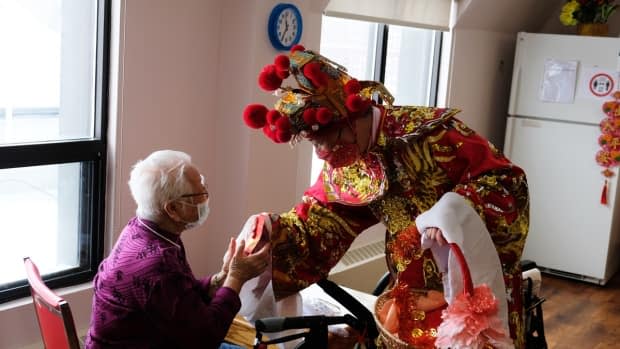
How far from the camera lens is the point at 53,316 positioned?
1852mm

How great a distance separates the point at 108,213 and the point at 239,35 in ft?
2.87

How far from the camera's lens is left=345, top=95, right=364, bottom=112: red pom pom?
190 centimetres

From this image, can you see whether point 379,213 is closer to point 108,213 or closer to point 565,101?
point 108,213

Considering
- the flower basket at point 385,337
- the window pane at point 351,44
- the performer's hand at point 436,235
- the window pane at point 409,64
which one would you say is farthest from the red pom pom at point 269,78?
the window pane at point 409,64

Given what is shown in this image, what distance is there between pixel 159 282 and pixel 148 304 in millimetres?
57

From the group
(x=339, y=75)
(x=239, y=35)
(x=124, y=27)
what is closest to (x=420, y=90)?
(x=239, y=35)

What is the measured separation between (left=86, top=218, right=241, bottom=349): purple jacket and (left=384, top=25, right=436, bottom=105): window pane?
2.60 metres

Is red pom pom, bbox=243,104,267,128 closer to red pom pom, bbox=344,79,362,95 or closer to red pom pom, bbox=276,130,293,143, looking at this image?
red pom pom, bbox=276,130,293,143

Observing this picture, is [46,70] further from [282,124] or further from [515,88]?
[515,88]

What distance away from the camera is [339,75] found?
195 centimetres

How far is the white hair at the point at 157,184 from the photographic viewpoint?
184 cm

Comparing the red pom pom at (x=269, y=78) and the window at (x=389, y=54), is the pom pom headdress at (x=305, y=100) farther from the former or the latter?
the window at (x=389, y=54)

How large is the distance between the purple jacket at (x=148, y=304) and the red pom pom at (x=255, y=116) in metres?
0.38

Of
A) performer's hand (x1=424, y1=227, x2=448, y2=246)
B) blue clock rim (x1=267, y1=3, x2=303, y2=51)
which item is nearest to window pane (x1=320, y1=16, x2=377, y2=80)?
blue clock rim (x1=267, y1=3, x2=303, y2=51)
